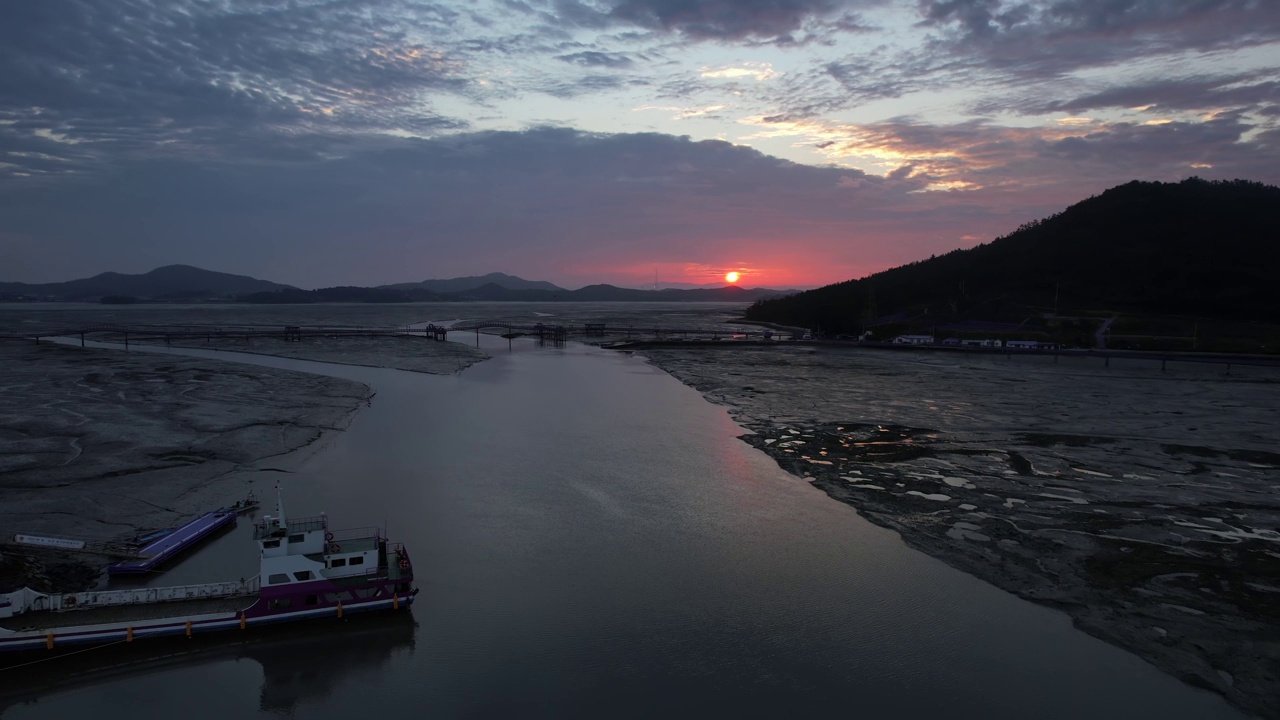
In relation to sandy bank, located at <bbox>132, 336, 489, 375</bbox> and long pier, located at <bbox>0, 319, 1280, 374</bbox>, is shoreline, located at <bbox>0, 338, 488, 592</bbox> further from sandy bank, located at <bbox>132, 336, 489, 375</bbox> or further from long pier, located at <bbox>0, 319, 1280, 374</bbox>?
long pier, located at <bbox>0, 319, 1280, 374</bbox>

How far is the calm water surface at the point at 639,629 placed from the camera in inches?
499

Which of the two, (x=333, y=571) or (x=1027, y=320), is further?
(x=1027, y=320)

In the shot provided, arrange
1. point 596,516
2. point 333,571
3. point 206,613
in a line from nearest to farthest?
point 206,613 → point 333,571 → point 596,516

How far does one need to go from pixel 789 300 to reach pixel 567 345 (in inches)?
3151

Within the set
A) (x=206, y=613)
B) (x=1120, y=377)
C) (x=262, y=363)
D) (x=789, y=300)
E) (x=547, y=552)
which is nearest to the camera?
(x=206, y=613)

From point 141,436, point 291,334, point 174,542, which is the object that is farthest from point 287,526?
point 291,334

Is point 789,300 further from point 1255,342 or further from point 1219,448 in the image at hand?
point 1219,448

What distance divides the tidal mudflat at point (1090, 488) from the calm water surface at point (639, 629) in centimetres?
129

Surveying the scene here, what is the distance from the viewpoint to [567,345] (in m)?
92.1

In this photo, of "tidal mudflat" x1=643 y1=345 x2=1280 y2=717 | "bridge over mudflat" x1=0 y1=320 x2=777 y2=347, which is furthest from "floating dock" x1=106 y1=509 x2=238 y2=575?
"bridge over mudflat" x1=0 y1=320 x2=777 y2=347

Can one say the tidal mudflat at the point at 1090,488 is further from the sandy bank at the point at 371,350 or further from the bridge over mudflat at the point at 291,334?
the bridge over mudflat at the point at 291,334

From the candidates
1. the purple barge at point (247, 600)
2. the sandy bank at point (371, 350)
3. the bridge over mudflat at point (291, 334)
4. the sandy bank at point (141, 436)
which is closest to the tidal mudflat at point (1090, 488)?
the purple barge at point (247, 600)

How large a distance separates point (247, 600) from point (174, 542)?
4670 millimetres

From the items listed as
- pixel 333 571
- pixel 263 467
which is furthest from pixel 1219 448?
pixel 263 467
